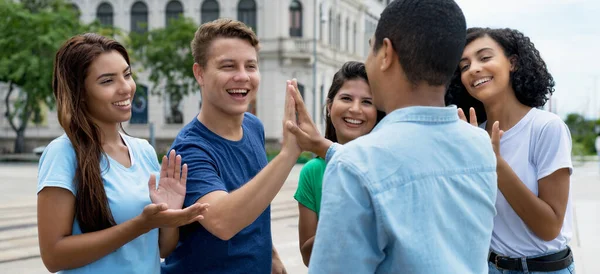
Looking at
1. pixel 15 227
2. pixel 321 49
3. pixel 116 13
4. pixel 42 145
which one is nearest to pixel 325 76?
pixel 321 49

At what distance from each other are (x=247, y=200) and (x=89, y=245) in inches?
25.5

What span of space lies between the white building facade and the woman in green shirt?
3449 centimetres

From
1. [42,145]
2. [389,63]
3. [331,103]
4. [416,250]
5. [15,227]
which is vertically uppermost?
[389,63]

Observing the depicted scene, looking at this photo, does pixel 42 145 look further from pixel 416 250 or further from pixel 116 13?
pixel 416 250

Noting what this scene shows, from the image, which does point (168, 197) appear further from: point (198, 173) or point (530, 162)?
point (530, 162)

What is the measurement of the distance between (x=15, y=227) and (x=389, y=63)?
36.8 ft

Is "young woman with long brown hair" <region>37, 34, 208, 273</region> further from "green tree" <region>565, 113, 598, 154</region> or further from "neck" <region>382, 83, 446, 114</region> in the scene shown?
"green tree" <region>565, 113, 598, 154</region>

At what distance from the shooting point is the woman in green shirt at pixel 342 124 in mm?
3162

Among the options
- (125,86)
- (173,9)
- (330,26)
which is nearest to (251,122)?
(125,86)

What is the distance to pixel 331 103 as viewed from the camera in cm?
338

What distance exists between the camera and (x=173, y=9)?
1596 inches

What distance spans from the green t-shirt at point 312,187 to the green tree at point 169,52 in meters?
32.1

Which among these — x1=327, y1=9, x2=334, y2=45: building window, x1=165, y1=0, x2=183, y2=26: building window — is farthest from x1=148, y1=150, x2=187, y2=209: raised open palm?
x1=327, y1=9, x2=334, y2=45: building window

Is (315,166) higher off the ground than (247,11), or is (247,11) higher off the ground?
(247,11)
